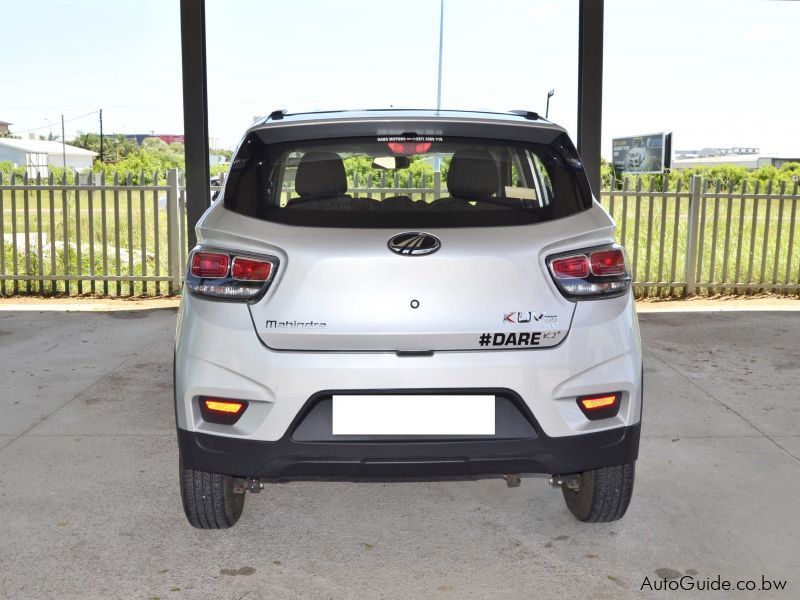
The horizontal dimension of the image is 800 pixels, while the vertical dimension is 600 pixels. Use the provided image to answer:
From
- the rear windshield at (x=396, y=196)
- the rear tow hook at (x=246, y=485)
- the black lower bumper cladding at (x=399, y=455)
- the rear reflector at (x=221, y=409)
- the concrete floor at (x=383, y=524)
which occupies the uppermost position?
the rear windshield at (x=396, y=196)

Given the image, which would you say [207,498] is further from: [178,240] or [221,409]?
[178,240]

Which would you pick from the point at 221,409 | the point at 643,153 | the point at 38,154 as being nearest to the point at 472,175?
the point at 221,409

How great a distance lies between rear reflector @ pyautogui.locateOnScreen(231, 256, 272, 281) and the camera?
268 cm

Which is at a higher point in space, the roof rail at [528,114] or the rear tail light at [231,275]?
the roof rail at [528,114]

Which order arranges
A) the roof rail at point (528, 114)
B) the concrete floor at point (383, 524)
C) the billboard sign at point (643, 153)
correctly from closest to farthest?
the concrete floor at point (383, 524) < the roof rail at point (528, 114) < the billboard sign at point (643, 153)

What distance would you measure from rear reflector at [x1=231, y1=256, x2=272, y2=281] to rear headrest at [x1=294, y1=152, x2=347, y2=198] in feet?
1.62

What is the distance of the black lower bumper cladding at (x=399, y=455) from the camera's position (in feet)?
8.81

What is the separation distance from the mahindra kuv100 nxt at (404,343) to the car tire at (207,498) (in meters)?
0.29

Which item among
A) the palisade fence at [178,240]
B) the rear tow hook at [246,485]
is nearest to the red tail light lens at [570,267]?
the rear tow hook at [246,485]

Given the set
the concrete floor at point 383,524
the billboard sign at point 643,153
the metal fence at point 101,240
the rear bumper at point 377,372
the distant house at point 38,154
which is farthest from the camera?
the distant house at point 38,154

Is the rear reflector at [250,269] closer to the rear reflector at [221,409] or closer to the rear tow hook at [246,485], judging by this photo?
the rear reflector at [221,409]

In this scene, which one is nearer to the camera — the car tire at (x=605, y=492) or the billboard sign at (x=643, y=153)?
the car tire at (x=605, y=492)

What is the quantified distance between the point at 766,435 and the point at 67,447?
3587 millimetres

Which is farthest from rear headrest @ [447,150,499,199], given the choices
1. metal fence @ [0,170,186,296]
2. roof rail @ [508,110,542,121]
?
metal fence @ [0,170,186,296]
